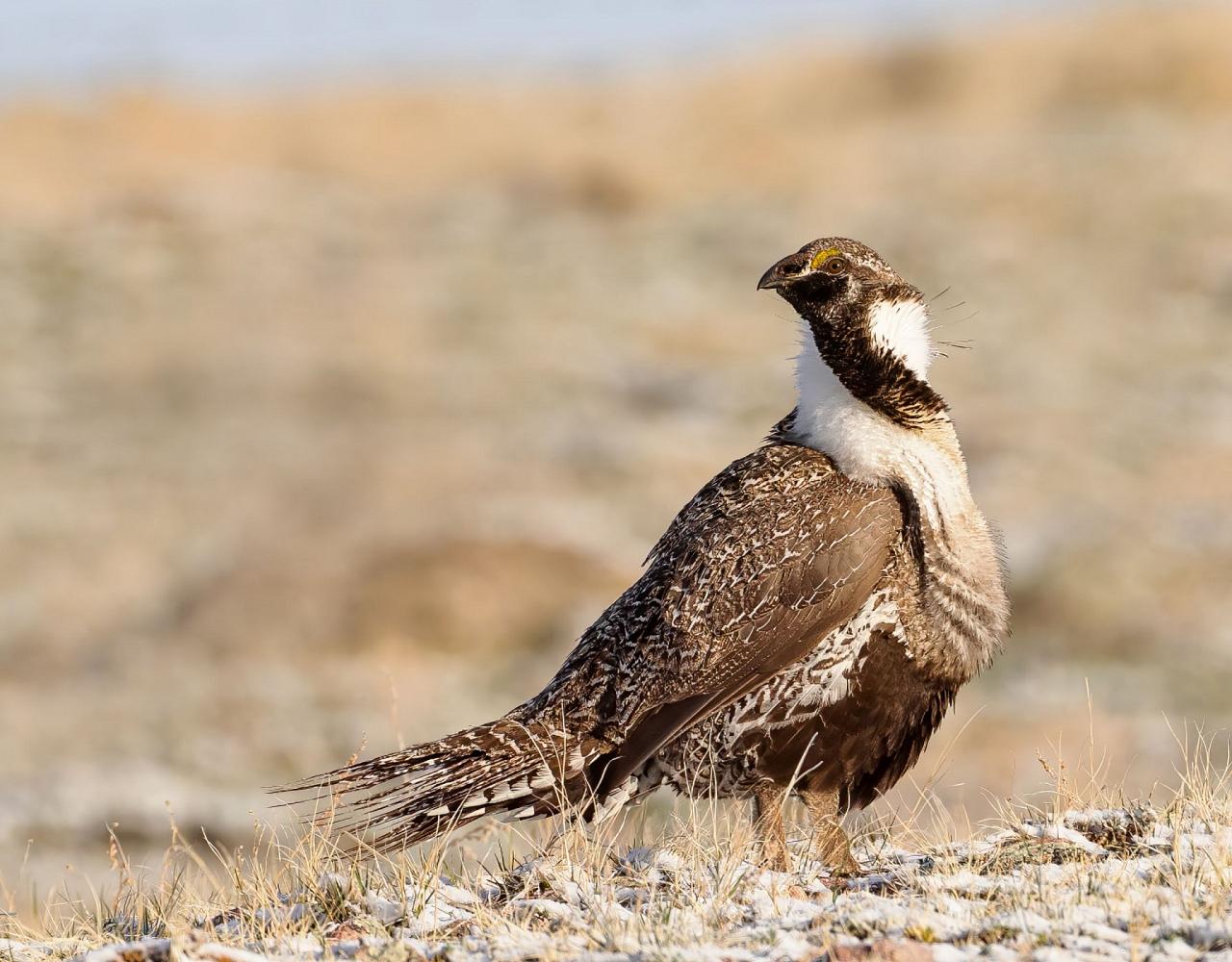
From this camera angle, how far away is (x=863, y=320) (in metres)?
5.74

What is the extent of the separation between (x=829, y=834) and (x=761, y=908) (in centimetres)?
70

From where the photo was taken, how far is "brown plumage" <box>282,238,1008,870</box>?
5.48 meters

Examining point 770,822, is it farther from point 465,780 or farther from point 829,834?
point 465,780

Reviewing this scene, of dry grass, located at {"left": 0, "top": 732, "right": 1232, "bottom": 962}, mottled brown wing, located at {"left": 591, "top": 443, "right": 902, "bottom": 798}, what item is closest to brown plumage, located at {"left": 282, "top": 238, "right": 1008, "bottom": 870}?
mottled brown wing, located at {"left": 591, "top": 443, "right": 902, "bottom": 798}

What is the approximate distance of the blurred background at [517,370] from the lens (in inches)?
620

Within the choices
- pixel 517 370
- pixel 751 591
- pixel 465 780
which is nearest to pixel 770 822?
pixel 751 591

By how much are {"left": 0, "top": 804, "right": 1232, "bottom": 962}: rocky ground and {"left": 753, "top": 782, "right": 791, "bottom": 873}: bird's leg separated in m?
0.09

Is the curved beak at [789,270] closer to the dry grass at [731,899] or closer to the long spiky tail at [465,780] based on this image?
the long spiky tail at [465,780]

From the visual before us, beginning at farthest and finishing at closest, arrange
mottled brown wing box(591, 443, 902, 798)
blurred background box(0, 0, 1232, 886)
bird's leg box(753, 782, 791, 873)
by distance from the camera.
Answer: blurred background box(0, 0, 1232, 886), bird's leg box(753, 782, 791, 873), mottled brown wing box(591, 443, 902, 798)

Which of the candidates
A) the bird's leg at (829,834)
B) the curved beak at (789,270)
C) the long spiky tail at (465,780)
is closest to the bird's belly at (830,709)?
the bird's leg at (829,834)

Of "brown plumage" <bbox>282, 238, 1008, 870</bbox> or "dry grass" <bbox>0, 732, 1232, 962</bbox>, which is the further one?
"brown plumage" <bbox>282, 238, 1008, 870</bbox>

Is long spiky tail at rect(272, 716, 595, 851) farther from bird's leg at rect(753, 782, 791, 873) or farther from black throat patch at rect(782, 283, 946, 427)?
black throat patch at rect(782, 283, 946, 427)

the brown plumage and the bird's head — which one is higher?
the bird's head

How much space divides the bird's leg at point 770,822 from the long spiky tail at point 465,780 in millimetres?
579
